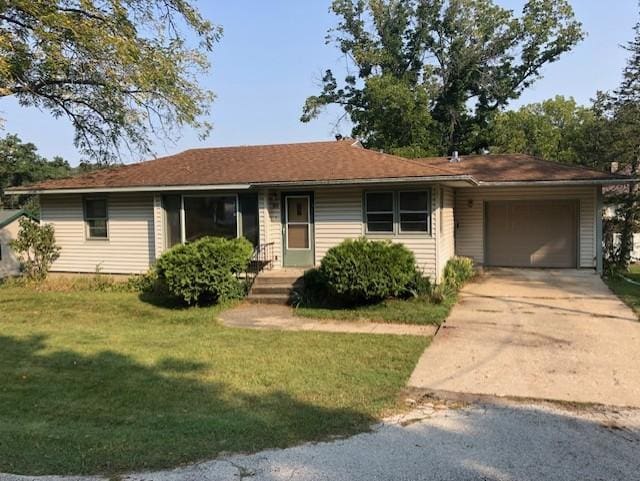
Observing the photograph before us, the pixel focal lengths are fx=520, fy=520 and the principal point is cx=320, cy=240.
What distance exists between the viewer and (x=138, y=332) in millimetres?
9344

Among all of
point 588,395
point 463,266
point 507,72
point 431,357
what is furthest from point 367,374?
point 507,72

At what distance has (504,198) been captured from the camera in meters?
16.2

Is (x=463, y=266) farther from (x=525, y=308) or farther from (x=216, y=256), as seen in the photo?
(x=216, y=256)

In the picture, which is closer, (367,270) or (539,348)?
(539,348)

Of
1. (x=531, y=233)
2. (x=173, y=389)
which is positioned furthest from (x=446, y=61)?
(x=173, y=389)

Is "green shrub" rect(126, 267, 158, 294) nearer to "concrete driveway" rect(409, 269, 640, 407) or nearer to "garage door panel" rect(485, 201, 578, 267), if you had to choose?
"concrete driveway" rect(409, 269, 640, 407)

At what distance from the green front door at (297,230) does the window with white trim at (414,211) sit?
7.77 feet

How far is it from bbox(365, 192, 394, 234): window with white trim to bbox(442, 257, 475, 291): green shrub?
1.73m

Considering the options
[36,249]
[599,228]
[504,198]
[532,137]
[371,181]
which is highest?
[532,137]

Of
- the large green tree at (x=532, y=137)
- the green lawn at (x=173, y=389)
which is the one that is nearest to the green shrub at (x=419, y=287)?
the green lawn at (x=173, y=389)

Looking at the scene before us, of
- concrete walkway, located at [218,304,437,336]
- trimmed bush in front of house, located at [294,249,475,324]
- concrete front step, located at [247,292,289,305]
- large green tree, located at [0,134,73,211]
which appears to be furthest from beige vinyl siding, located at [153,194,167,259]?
large green tree, located at [0,134,73,211]

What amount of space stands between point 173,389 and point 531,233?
1340 cm

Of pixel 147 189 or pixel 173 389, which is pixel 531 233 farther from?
pixel 173 389

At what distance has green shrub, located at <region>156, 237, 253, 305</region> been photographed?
1109 cm
